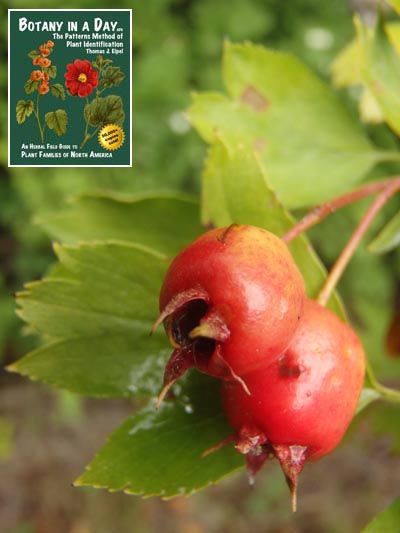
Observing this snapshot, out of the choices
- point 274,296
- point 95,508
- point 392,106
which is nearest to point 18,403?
point 95,508

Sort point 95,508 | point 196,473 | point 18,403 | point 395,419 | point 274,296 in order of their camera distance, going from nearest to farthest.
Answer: point 274,296, point 196,473, point 395,419, point 95,508, point 18,403

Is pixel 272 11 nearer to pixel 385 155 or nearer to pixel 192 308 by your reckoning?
pixel 385 155

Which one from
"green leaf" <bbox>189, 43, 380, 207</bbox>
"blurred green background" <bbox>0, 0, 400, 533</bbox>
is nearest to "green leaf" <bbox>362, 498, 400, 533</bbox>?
"green leaf" <bbox>189, 43, 380, 207</bbox>

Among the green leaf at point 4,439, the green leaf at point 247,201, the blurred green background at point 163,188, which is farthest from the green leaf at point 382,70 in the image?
the green leaf at point 4,439

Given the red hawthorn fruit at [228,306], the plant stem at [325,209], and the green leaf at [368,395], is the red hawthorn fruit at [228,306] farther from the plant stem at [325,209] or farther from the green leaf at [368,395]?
the green leaf at [368,395]

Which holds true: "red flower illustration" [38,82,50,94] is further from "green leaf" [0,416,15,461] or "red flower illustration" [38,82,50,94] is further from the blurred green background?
"green leaf" [0,416,15,461]
